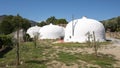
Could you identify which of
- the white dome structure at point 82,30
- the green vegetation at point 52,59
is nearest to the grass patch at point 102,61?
the green vegetation at point 52,59

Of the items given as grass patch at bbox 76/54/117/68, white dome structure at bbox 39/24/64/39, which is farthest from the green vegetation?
white dome structure at bbox 39/24/64/39

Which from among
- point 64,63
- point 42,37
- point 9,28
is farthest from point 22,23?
point 64,63

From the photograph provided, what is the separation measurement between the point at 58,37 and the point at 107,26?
31.8 m

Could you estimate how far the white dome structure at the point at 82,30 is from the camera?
37656mm

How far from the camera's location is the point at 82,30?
37875 mm

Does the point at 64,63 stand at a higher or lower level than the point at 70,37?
lower

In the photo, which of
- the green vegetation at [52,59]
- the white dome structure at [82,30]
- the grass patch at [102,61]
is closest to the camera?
the green vegetation at [52,59]

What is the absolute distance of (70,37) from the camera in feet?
129

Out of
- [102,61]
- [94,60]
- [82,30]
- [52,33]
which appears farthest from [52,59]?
[52,33]

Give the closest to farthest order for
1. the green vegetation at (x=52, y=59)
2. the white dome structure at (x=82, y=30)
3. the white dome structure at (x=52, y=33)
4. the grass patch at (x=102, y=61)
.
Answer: the green vegetation at (x=52, y=59), the grass patch at (x=102, y=61), the white dome structure at (x=82, y=30), the white dome structure at (x=52, y=33)

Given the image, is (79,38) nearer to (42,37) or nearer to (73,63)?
(42,37)

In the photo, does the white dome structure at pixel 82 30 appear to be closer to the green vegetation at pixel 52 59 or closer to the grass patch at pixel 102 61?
the green vegetation at pixel 52 59

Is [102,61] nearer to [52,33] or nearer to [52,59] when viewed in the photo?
[52,59]

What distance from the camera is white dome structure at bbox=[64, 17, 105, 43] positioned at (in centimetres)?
3766
